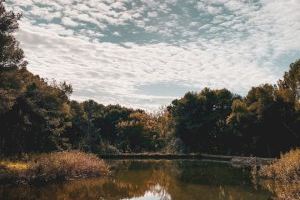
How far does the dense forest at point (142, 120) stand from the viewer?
1443 inches

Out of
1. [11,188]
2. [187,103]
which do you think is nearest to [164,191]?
[11,188]

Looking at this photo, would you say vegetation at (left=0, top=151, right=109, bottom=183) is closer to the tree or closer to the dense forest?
the dense forest

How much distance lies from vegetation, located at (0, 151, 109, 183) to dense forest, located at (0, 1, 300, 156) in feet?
15.3

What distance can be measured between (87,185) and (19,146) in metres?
20.7

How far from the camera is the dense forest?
1443 inches

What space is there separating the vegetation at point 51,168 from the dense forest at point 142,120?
467cm

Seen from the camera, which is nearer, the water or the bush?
the water

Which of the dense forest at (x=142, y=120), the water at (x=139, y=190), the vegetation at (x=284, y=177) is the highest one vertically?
the dense forest at (x=142, y=120)

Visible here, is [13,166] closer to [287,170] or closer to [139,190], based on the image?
[139,190]

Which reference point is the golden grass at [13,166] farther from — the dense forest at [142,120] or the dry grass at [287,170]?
the dry grass at [287,170]

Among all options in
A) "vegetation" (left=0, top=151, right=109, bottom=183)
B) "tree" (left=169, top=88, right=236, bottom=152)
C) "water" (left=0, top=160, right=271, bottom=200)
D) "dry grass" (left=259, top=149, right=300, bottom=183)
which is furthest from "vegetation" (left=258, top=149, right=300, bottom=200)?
"tree" (left=169, top=88, right=236, bottom=152)

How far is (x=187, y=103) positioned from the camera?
88.3 metres

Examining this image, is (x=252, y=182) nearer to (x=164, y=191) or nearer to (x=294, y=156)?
(x=294, y=156)

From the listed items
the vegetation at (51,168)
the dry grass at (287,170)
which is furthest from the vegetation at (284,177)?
the vegetation at (51,168)
